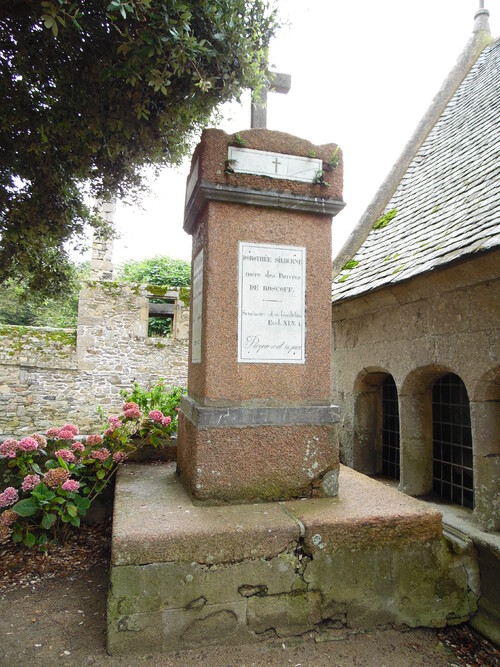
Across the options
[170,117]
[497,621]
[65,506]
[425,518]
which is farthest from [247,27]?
[497,621]

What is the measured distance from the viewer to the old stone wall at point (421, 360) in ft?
11.6

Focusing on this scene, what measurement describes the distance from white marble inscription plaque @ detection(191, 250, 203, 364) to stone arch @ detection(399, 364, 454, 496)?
2.55 metres

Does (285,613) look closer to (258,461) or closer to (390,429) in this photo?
(258,461)

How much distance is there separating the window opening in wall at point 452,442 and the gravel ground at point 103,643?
1.85m

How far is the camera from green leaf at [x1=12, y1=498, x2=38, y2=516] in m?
2.85

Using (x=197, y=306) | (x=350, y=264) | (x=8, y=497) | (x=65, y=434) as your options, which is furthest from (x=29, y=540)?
(x=350, y=264)

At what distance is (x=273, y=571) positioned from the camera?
2318 millimetres

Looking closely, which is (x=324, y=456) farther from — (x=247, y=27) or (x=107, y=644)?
(x=247, y=27)

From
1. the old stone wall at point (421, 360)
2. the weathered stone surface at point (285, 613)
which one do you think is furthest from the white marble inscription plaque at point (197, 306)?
the old stone wall at point (421, 360)

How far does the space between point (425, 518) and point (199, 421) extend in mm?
1497

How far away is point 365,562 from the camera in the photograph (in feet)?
8.02

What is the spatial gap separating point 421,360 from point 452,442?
3.13 feet

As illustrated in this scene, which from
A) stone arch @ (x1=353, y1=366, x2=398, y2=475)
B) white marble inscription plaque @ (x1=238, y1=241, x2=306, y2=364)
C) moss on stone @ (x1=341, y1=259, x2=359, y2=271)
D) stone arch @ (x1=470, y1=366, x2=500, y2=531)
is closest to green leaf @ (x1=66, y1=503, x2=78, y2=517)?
white marble inscription plaque @ (x1=238, y1=241, x2=306, y2=364)

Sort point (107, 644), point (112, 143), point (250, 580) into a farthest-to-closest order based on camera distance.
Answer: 1. point (112, 143)
2. point (250, 580)
3. point (107, 644)
